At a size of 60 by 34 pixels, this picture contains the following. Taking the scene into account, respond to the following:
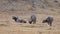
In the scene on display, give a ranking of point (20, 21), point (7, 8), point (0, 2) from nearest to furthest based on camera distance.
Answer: point (20, 21) < point (7, 8) < point (0, 2)

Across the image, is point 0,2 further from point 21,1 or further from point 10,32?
point 10,32

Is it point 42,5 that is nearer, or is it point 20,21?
point 20,21

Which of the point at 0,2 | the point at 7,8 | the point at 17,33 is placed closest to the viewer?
the point at 17,33

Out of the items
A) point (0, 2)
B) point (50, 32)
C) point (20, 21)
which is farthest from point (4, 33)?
point (0, 2)

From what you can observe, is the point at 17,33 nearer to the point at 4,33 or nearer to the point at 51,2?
the point at 4,33

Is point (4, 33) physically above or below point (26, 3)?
below

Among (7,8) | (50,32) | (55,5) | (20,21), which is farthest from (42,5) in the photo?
(50,32)

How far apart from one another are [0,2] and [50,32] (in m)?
17.3

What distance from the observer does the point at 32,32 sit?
418 inches

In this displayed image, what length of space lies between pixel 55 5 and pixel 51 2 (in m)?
1.00

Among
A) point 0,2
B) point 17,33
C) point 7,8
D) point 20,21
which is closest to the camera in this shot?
point 17,33

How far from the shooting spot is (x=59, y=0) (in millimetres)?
29172

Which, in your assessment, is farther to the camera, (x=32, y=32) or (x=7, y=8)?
(x=7, y=8)

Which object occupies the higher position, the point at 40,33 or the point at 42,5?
the point at 42,5
